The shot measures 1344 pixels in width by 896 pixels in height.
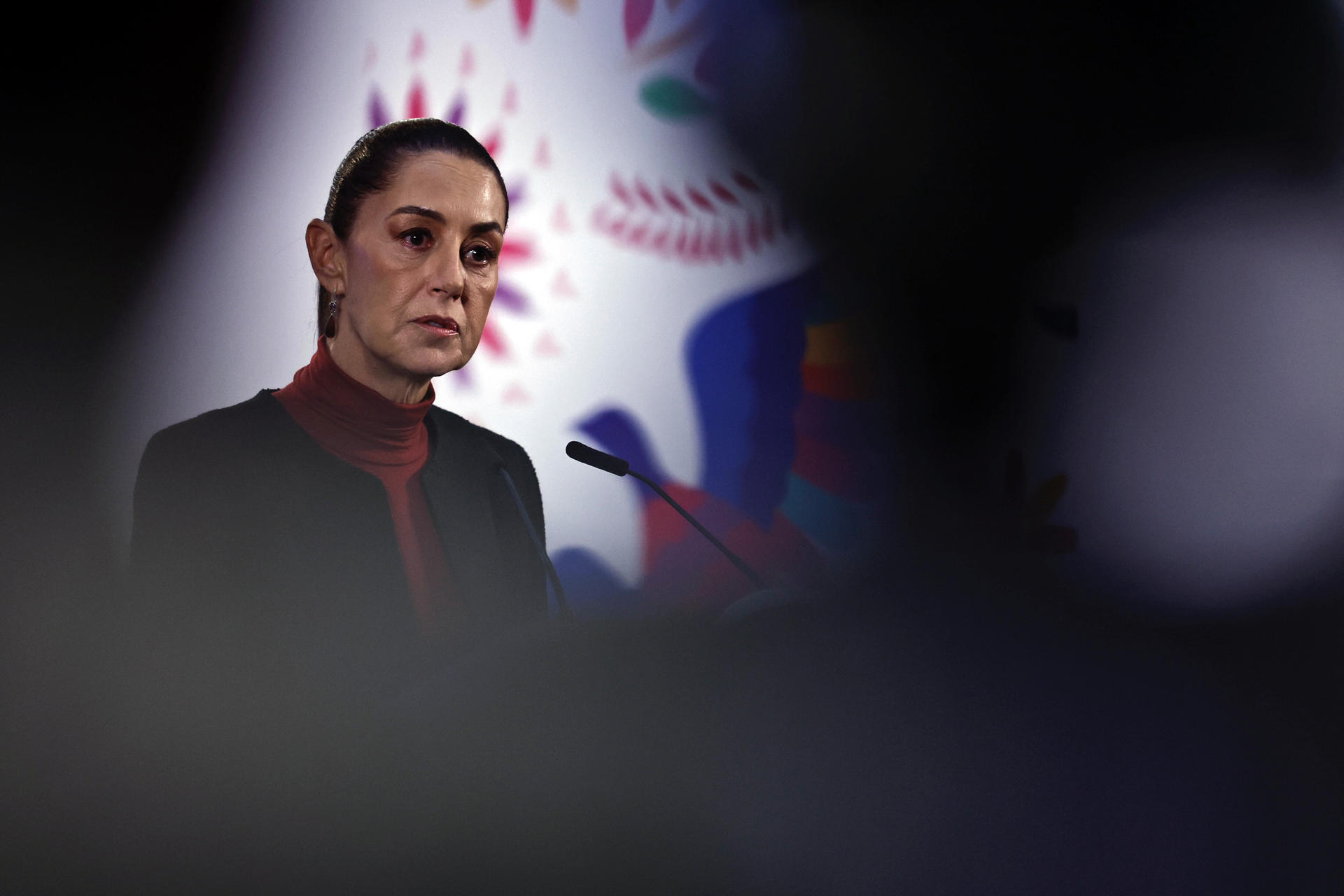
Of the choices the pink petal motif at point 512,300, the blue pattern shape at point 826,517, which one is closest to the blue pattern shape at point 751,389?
the blue pattern shape at point 826,517

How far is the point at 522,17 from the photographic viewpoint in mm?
1281

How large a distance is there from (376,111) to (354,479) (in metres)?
0.47

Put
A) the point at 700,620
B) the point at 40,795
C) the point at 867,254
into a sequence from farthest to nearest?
the point at 867,254, the point at 700,620, the point at 40,795

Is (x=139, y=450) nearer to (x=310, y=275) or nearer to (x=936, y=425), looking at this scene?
(x=310, y=275)

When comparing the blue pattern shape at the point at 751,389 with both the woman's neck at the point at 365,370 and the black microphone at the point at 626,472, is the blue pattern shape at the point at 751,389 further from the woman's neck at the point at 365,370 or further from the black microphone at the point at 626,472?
the woman's neck at the point at 365,370

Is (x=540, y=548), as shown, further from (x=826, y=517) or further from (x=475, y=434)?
(x=826, y=517)

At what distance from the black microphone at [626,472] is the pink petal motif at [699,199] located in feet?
1.21

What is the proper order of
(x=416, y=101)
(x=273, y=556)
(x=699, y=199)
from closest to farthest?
1. (x=273, y=556)
2. (x=416, y=101)
3. (x=699, y=199)

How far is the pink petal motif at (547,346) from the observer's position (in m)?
1.27

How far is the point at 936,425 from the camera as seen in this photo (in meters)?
1.41

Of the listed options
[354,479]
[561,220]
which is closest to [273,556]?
[354,479]

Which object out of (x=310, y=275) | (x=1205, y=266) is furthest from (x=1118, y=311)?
(x=310, y=275)

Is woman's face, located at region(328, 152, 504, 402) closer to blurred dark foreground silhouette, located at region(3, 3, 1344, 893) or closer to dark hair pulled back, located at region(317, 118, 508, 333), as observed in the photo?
dark hair pulled back, located at region(317, 118, 508, 333)

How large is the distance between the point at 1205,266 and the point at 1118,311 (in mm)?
152
